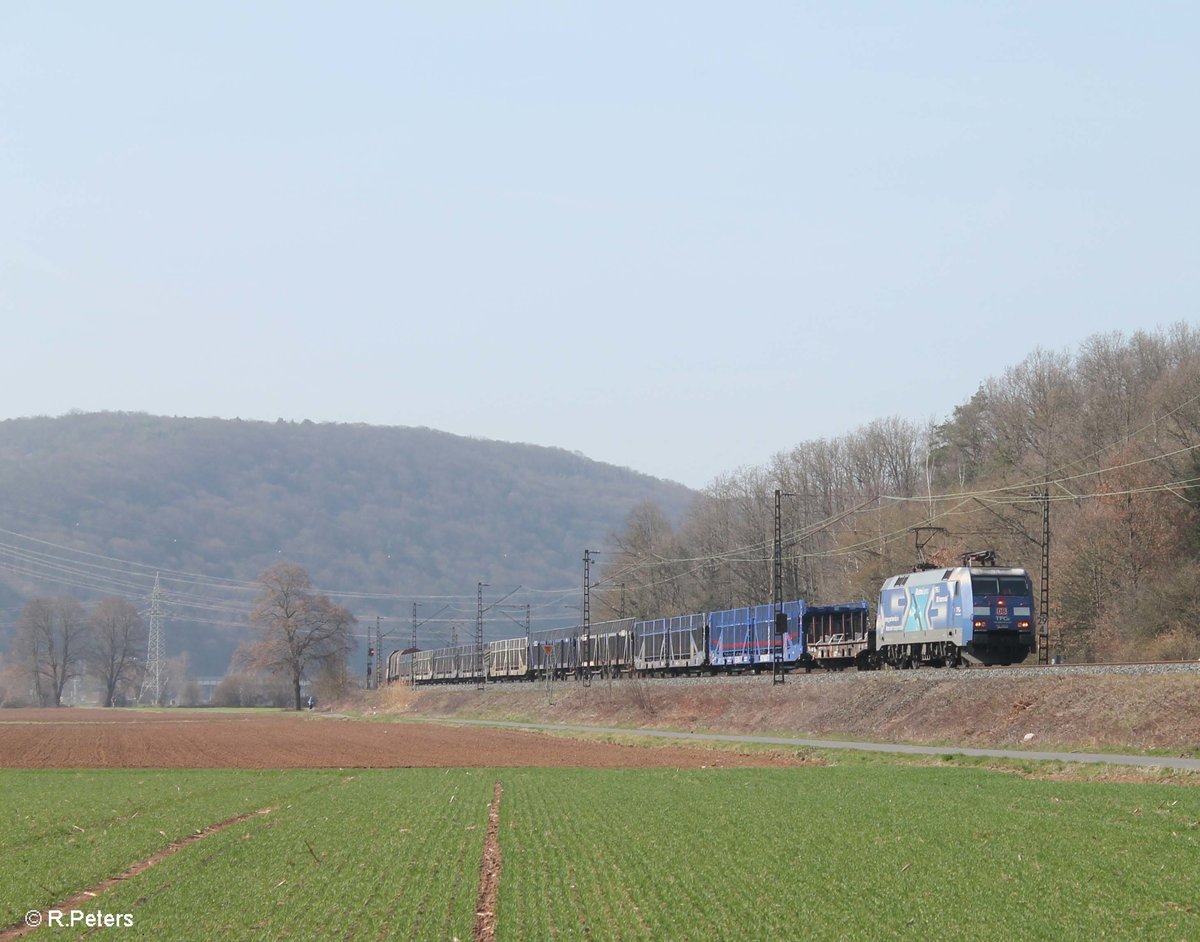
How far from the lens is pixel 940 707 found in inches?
1730

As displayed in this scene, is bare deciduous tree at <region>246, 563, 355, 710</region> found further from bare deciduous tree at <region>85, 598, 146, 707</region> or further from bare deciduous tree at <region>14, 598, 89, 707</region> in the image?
bare deciduous tree at <region>14, 598, 89, 707</region>

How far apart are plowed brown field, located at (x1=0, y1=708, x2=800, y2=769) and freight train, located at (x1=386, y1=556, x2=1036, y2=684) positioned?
461 inches

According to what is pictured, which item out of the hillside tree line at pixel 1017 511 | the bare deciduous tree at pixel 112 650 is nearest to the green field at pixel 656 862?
the hillside tree line at pixel 1017 511

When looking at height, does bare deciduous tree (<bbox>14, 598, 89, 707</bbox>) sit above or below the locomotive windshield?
below


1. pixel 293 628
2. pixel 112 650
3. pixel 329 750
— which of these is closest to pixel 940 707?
pixel 329 750

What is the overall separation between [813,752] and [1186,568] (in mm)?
29412

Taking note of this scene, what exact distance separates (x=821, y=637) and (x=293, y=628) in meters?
77.1

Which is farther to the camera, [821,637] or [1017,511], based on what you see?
[1017,511]

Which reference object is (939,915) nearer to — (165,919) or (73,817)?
(165,919)

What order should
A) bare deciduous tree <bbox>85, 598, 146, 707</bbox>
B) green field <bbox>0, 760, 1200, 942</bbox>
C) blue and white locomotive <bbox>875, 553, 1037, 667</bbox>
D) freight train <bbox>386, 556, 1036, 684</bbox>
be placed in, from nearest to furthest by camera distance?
1. green field <bbox>0, 760, 1200, 942</bbox>
2. blue and white locomotive <bbox>875, 553, 1037, 667</bbox>
3. freight train <bbox>386, 556, 1036, 684</bbox>
4. bare deciduous tree <bbox>85, 598, 146, 707</bbox>

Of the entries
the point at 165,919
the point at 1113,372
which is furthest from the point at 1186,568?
the point at 165,919

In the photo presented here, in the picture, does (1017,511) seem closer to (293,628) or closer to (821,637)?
(821,637)

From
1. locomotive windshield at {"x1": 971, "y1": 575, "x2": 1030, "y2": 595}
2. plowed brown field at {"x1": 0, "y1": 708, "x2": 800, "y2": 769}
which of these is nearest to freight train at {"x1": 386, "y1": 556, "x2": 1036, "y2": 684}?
locomotive windshield at {"x1": 971, "y1": 575, "x2": 1030, "y2": 595}

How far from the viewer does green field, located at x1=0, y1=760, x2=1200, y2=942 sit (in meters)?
14.0
